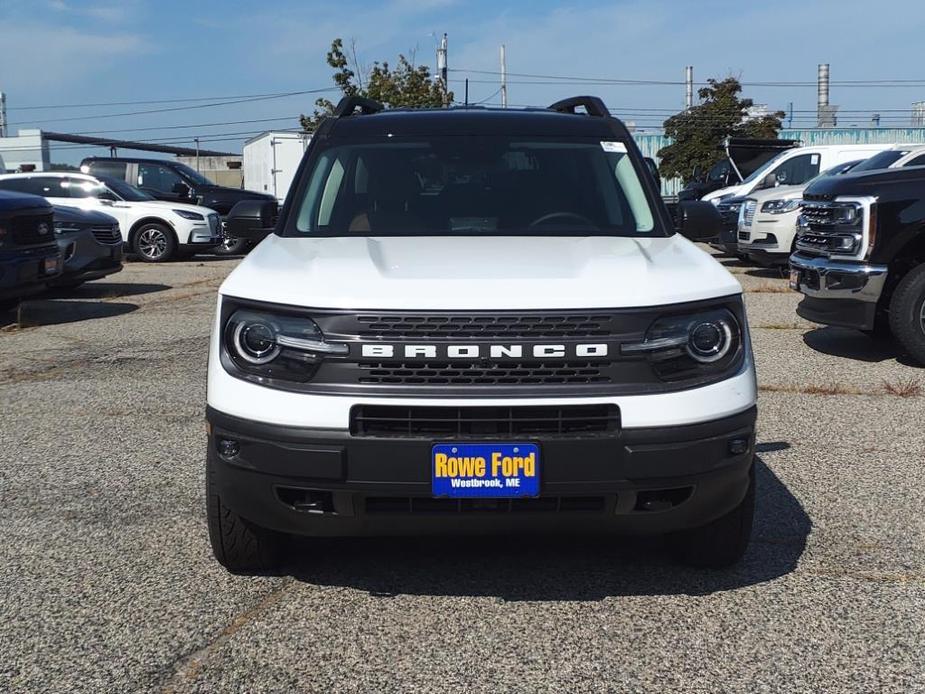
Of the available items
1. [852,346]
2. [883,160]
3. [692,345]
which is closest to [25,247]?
[852,346]

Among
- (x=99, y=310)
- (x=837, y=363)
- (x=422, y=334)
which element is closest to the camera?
(x=422, y=334)

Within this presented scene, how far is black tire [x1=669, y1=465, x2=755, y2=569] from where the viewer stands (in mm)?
3688

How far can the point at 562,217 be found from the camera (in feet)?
14.8

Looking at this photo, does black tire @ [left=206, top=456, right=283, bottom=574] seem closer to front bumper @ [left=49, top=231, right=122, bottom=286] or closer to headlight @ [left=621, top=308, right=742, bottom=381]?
headlight @ [left=621, top=308, right=742, bottom=381]

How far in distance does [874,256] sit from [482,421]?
230 inches

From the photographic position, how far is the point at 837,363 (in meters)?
8.47

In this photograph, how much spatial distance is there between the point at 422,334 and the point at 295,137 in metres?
29.6

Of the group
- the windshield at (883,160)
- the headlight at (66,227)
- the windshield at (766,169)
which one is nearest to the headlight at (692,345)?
the windshield at (883,160)

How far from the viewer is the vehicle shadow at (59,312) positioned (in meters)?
11.3

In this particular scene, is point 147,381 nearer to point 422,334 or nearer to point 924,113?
point 422,334

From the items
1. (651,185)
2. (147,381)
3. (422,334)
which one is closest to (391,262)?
(422,334)

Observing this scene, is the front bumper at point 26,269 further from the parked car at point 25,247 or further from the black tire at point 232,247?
the black tire at point 232,247

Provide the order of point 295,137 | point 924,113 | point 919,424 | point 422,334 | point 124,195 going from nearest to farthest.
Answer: point 422,334 < point 919,424 < point 124,195 < point 295,137 < point 924,113

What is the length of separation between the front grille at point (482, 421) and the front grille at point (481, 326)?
0.73 feet
